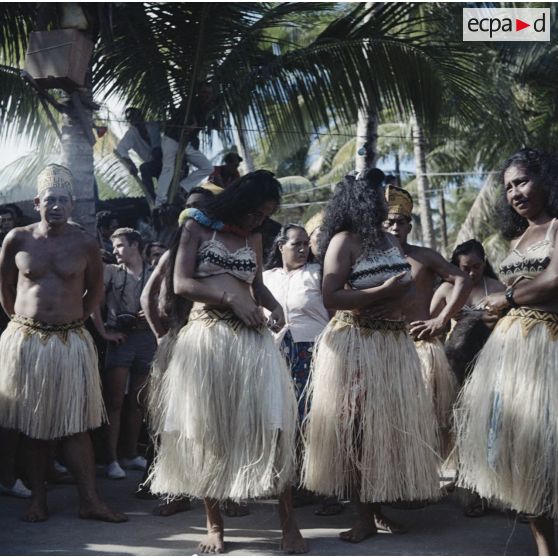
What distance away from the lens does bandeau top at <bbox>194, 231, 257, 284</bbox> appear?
427 centimetres

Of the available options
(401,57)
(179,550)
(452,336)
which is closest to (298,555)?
(179,550)

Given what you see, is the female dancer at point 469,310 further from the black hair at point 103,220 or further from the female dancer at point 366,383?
the black hair at point 103,220

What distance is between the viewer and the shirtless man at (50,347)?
4.72m

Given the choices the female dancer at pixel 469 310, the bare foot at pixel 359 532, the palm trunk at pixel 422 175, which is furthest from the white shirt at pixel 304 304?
the palm trunk at pixel 422 175

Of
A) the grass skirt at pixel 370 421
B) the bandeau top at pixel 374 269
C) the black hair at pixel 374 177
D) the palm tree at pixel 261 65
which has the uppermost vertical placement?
the palm tree at pixel 261 65

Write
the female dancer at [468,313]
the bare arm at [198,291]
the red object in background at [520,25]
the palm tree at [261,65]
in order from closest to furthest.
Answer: the bare arm at [198,291] → the female dancer at [468,313] → the palm tree at [261,65] → the red object in background at [520,25]

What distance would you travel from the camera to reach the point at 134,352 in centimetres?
628

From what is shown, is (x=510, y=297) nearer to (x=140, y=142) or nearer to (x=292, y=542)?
(x=292, y=542)

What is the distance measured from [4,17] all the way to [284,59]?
2.79 meters

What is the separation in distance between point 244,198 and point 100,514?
1.88 metres

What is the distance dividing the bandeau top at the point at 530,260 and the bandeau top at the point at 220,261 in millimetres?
1255

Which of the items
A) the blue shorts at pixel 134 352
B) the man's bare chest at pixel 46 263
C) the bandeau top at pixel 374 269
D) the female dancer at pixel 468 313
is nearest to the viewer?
the bandeau top at pixel 374 269

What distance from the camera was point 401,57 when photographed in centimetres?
882

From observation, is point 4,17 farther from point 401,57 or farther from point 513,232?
point 513,232
